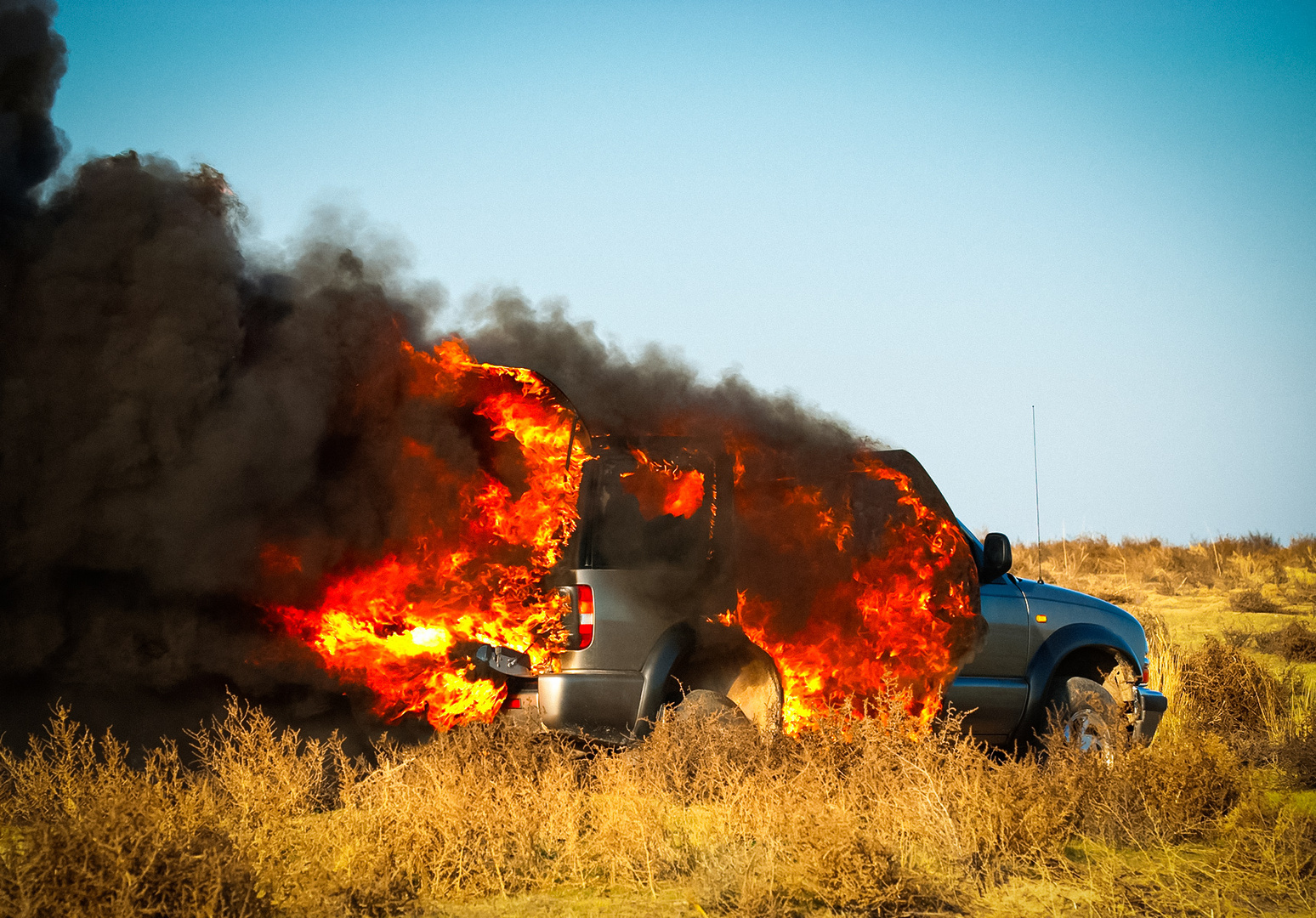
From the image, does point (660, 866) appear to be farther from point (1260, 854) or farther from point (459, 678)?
point (1260, 854)

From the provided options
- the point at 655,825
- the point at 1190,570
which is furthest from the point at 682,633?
the point at 1190,570

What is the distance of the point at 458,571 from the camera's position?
6.07 metres

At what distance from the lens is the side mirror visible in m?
6.98

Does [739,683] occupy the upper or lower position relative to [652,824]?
upper

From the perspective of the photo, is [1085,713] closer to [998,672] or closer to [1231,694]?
[998,672]

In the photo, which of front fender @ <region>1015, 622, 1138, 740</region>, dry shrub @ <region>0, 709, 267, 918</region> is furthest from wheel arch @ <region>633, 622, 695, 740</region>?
front fender @ <region>1015, 622, 1138, 740</region>

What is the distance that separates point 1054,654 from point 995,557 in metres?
0.99

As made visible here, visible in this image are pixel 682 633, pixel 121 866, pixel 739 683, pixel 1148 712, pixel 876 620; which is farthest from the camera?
pixel 1148 712

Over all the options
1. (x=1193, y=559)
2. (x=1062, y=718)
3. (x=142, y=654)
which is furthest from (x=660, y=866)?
(x=1193, y=559)

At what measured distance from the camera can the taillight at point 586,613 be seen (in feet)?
18.9

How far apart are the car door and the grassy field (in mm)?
658

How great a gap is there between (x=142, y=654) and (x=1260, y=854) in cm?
643

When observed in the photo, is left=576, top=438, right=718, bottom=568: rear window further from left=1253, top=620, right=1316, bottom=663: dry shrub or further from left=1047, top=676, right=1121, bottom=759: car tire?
left=1253, top=620, right=1316, bottom=663: dry shrub

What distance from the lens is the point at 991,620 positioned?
708 cm
